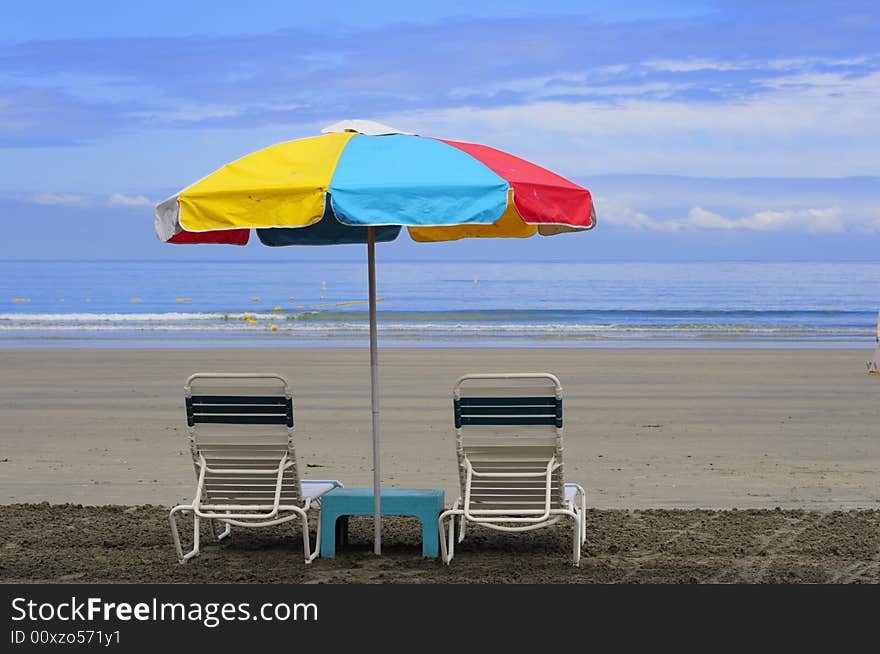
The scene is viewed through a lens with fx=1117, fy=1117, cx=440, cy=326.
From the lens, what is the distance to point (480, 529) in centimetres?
712

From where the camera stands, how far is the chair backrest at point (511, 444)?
601 cm

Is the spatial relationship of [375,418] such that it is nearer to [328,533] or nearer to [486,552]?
[328,533]

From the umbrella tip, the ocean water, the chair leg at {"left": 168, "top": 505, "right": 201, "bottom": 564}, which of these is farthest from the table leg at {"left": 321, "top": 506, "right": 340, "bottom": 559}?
the ocean water

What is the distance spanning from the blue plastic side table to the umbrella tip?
2.05 metres

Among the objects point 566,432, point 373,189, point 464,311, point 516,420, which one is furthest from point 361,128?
point 464,311

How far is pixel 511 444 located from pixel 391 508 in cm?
78

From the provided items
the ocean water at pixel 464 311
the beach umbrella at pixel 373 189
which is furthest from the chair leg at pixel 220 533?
the ocean water at pixel 464 311

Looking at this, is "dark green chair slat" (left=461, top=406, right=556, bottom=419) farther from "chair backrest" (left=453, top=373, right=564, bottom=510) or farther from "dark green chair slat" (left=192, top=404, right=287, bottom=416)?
"dark green chair slat" (left=192, top=404, right=287, bottom=416)

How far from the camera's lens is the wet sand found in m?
5.86

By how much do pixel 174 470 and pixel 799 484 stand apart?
16.8 ft

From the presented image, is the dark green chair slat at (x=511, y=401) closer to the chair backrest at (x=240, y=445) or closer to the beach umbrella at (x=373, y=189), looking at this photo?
the beach umbrella at (x=373, y=189)

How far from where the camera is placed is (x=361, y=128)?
20.7ft

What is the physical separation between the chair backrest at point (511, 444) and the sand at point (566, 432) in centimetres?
204
